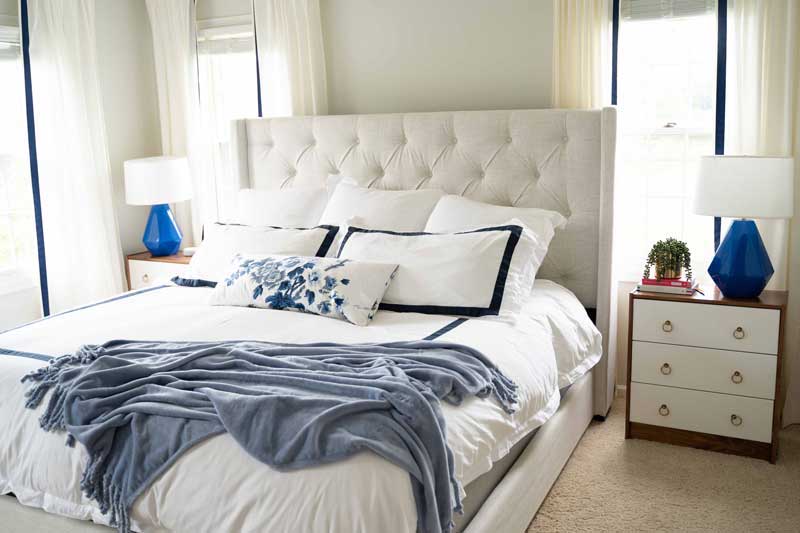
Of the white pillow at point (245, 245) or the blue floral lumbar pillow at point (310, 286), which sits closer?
the blue floral lumbar pillow at point (310, 286)

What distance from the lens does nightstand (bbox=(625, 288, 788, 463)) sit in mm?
2807

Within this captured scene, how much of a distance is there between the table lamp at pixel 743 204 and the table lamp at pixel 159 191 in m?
2.68

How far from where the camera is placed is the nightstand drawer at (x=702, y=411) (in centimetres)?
285

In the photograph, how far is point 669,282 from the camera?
2996 mm

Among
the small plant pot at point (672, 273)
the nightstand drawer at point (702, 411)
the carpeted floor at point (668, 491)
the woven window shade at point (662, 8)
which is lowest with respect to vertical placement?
the carpeted floor at point (668, 491)

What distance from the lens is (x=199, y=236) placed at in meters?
4.46

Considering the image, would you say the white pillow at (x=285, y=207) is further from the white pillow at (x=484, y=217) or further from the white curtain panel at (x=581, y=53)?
the white curtain panel at (x=581, y=53)

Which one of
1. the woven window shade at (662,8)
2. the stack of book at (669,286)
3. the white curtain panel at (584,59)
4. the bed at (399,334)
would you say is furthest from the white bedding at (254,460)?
the woven window shade at (662,8)

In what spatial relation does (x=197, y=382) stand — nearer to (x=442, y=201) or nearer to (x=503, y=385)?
(x=503, y=385)

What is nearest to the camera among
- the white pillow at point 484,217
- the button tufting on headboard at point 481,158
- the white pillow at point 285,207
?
the white pillow at point 484,217

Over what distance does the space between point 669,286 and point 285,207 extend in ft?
5.90

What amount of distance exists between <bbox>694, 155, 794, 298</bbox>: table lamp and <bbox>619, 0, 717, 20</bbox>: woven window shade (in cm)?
73

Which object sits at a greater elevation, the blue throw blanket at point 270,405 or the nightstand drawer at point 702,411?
the blue throw blanket at point 270,405

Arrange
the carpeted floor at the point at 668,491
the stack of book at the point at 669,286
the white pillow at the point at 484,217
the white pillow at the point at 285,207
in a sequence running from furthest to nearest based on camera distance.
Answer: the white pillow at the point at 285,207 < the white pillow at the point at 484,217 < the stack of book at the point at 669,286 < the carpeted floor at the point at 668,491
